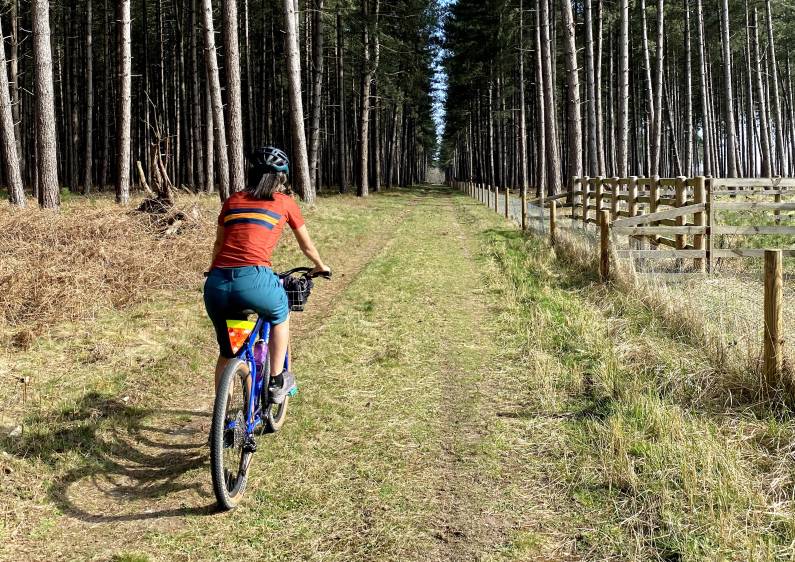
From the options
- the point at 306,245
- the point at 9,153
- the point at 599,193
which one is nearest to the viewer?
the point at 306,245

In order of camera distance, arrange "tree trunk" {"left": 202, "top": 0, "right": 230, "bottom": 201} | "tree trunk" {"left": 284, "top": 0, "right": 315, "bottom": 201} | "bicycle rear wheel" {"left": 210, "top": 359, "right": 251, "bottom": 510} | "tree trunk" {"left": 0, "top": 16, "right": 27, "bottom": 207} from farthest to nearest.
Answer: "tree trunk" {"left": 284, "top": 0, "right": 315, "bottom": 201} < "tree trunk" {"left": 202, "top": 0, "right": 230, "bottom": 201} < "tree trunk" {"left": 0, "top": 16, "right": 27, "bottom": 207} < "bicycle rear wheel" {"left": 210, "top": 359, "right": 251, "bottom": 510}

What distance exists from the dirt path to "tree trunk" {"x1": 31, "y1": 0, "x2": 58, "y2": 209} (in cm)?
887

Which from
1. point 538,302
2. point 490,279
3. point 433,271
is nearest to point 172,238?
point 433,271

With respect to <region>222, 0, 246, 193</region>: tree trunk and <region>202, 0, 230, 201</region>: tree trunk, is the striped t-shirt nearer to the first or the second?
<region>222, 0, 246, 193</region>: tree trunk

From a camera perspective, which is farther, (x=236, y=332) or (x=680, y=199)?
(x=680, y=199)

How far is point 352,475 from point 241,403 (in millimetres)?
873

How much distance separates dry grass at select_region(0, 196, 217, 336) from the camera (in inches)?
290

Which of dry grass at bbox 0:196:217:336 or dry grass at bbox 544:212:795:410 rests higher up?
dry grass at bbox 0:196:217:336

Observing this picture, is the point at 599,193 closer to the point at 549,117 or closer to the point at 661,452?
the point at 549,117

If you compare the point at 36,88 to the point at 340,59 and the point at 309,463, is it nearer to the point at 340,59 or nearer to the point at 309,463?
the point at 309,463

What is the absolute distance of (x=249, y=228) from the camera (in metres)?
3.94

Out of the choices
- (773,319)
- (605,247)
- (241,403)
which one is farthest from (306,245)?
(605,247)

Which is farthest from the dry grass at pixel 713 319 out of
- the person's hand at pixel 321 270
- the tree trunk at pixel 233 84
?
the tree trunk at pixel 233 84

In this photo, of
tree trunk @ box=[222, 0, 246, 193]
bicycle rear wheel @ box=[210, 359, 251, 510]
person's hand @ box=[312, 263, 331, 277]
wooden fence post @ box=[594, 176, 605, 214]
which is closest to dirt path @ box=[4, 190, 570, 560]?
bicycle rear wheel @ box=[210, 359, 251, 510]
